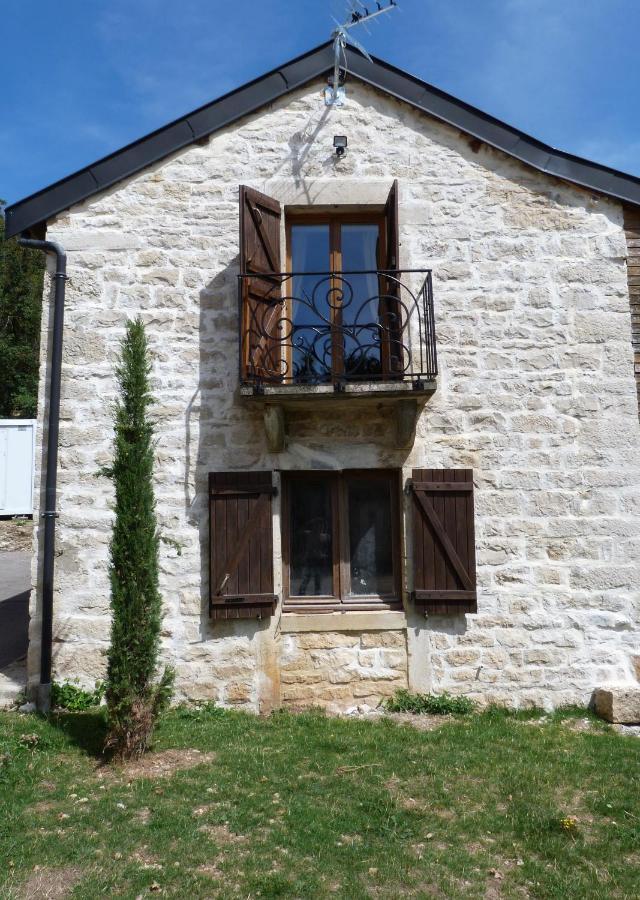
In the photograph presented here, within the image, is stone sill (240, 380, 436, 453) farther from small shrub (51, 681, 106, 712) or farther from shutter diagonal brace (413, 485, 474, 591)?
small shrub (51, 681, 106, 712)

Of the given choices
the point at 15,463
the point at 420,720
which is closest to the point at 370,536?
the point at 420,720

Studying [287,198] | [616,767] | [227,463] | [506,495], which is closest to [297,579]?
[227,463]

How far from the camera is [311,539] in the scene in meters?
6.08

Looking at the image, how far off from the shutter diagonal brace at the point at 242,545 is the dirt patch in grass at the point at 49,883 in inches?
99.5

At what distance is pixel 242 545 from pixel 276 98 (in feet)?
13.6

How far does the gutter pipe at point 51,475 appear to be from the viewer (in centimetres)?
567

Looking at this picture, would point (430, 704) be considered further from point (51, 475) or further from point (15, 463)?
point (15, 463)

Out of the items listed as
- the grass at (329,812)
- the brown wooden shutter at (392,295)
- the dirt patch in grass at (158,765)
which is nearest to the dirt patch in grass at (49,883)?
the grass at (329,812)

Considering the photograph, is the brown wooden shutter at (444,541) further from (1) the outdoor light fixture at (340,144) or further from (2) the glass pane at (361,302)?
(1) the outdoor light fixture at (340,144)

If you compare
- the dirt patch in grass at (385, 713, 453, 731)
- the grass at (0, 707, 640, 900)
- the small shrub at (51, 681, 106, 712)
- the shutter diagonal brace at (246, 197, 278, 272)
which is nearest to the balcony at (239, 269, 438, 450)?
the shutter diagonal brace at (246, 197, 278, 272)

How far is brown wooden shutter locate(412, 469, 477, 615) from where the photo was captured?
5.71 metres

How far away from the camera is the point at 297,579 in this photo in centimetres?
603

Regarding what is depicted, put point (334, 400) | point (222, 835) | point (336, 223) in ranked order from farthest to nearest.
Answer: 1. point (336, 223)
2. point (334, 400)
3. point (222, 835)

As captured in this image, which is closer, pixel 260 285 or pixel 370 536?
pixel 260 285
